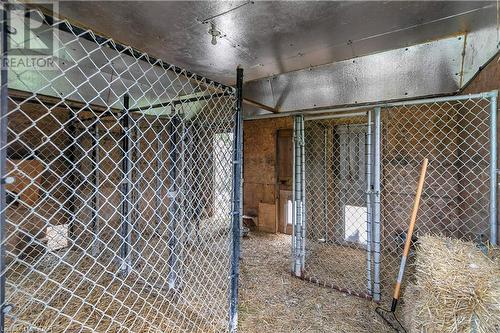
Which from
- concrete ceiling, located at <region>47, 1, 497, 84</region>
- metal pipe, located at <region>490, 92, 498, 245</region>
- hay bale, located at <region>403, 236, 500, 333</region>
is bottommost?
hay bale, located at <region>403, 236, 500, 333</region>

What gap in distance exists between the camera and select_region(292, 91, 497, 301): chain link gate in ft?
6.71

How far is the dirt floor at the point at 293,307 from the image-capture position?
187cm

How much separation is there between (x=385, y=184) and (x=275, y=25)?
2556 mm

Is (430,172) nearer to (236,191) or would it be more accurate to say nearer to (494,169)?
(494,169)

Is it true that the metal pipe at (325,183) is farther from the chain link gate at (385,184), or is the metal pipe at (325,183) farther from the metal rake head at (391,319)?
the metal rake head at (391,319)

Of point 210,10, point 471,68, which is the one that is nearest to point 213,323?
point 210,10

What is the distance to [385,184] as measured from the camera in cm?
320

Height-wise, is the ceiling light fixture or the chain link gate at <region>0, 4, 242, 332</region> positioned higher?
the ceiling light fixture

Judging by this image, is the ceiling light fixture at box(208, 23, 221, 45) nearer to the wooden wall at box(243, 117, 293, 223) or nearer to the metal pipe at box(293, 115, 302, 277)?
the metal pipe at box(293, 115, 302, 277)

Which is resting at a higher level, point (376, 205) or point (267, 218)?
point (376, 205)

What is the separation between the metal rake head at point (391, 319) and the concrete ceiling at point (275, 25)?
7.28ft

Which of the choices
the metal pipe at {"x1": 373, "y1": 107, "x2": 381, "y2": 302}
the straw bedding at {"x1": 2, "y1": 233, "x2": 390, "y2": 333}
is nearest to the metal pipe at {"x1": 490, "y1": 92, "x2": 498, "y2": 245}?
the metal pipe at {"x1": 373, "y1": 107, "x2": 381, "y2": 302}

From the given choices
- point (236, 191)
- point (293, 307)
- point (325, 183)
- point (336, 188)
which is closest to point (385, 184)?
point (336, 188)

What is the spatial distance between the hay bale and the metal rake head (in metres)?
0.46
